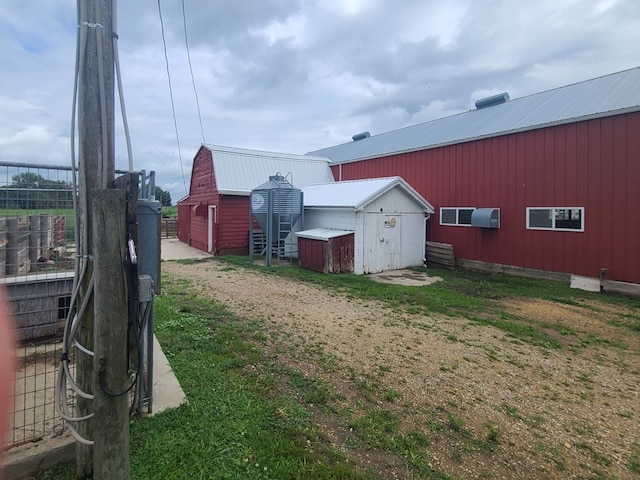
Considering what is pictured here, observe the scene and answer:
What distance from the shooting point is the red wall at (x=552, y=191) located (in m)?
9.04

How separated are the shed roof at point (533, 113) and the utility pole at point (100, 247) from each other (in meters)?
11.6

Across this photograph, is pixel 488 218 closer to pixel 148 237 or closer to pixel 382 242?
pixel 382 242

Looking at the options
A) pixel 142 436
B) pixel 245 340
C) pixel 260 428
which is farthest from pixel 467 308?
pixel 142 436

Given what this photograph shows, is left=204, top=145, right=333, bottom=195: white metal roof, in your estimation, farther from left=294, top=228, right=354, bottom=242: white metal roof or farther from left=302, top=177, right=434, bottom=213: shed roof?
left=294, top=228, right=354, bottom=242: white metal roof

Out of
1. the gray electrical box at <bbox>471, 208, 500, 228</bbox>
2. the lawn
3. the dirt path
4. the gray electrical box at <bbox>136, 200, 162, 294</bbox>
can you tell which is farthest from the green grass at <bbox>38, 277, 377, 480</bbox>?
the gray electrical box at <bbox>471, 208, 500, 228</bbox>

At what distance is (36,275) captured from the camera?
Result: 3.68m

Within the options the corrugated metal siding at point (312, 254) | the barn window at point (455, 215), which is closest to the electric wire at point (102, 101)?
the corrugated metal siding at point (312, 254)

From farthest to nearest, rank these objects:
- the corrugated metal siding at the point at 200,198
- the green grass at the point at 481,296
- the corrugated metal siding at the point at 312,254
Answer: the corrugated metal siding at the point at 200,198
the corrugated metal siding at the point at 312,254
the green grass at the point at 481,296

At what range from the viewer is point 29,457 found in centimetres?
233

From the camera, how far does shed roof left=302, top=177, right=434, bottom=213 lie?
445 inches

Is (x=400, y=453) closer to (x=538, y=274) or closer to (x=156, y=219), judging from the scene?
(x=156, y=219)

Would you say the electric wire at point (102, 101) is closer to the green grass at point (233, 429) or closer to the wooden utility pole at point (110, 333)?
the wooden utility pole at point (110, 333)

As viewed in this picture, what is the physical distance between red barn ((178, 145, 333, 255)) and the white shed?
366cm

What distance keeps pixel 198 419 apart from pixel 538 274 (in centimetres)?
1084
